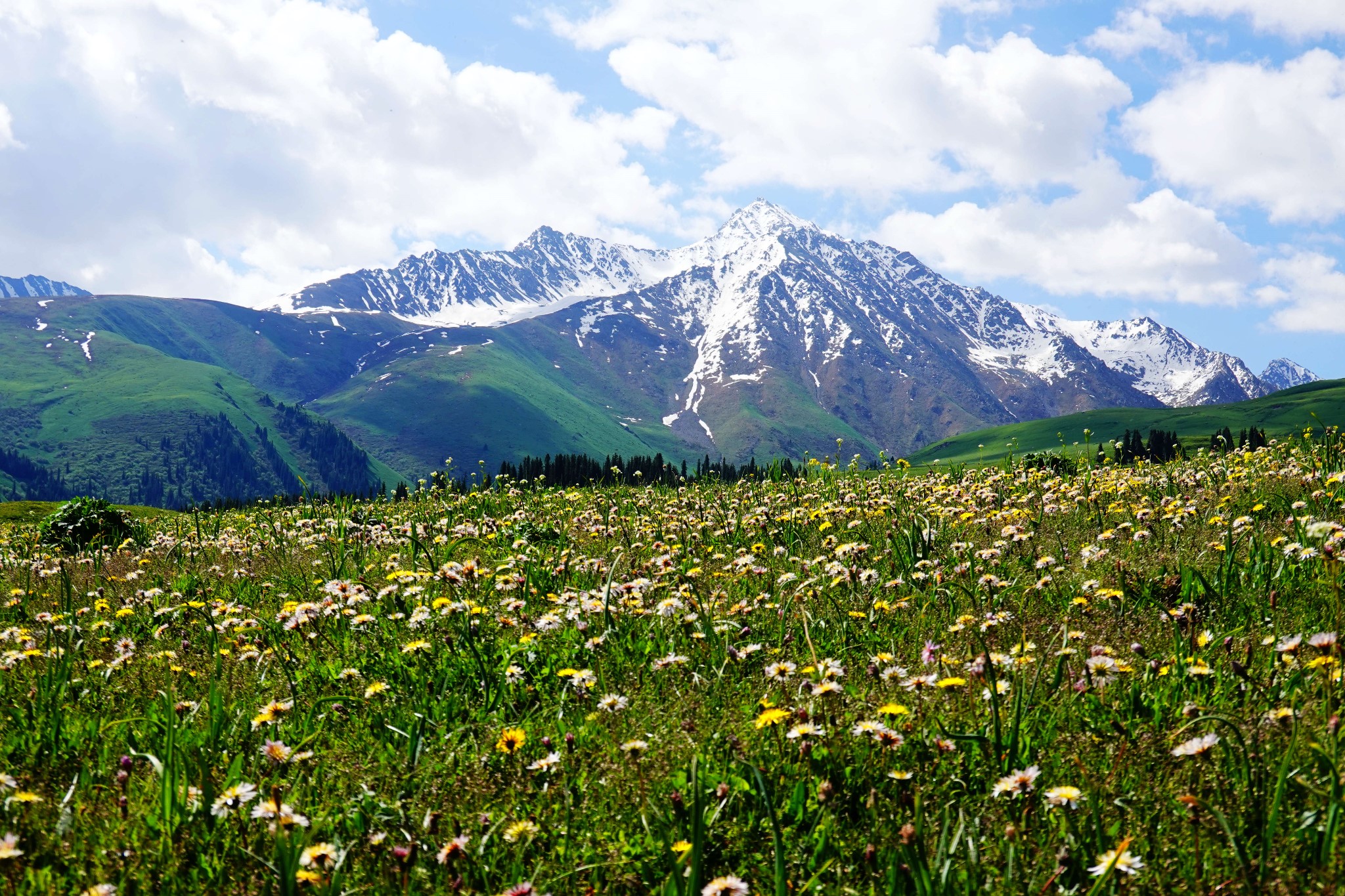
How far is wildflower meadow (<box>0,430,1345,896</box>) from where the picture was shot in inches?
125

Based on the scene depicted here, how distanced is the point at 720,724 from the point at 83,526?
1842 centimetres

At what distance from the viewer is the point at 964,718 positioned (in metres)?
4.24

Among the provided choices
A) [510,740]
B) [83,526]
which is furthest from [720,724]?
[83,526]

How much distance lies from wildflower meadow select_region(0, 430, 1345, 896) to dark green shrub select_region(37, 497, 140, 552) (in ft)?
31.1

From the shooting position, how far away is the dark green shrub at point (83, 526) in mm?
16328

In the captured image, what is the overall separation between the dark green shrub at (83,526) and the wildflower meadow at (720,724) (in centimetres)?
947

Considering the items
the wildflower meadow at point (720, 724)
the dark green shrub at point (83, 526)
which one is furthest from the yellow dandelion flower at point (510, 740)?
the dark green shrub at point (83, 526)

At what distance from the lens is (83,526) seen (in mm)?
16891

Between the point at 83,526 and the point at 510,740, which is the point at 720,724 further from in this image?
the point at 83,526

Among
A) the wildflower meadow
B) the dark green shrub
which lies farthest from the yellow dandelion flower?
the dark green shrub

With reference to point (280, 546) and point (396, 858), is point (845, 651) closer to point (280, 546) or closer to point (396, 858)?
point (396, 858)

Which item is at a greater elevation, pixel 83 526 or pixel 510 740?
pixel 510 740

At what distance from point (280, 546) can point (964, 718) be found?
10.4 m

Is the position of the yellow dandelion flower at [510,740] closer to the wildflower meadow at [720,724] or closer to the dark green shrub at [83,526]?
the wildflower meadow at [720,724]
